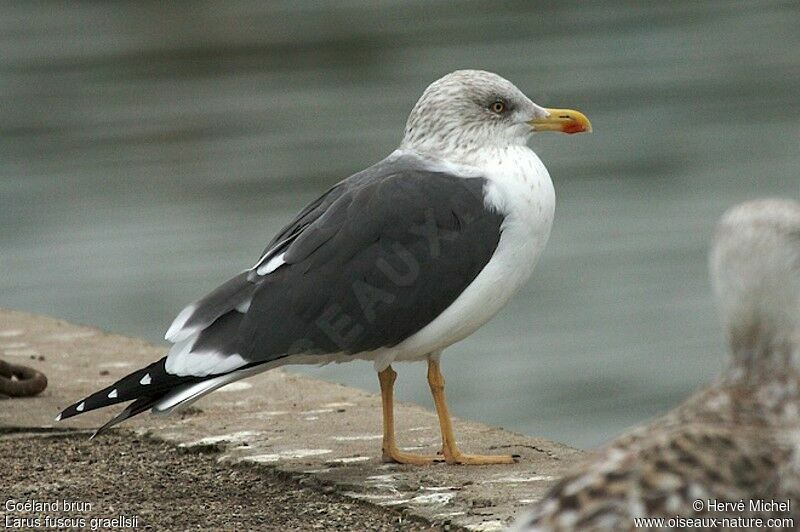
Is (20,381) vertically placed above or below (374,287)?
below

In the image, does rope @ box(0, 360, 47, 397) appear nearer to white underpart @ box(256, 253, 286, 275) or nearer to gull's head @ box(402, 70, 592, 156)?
white underpart @ box(256, 253, 286, 275)

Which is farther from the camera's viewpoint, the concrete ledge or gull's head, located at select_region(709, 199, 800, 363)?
the concrete ledge

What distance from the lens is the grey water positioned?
34.1 feet

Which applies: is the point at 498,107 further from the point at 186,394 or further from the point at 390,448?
the point at 186,394

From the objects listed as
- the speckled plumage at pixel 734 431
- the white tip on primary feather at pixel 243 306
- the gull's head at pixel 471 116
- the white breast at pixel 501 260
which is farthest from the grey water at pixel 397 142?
the speckled plumage at pixel 734 431

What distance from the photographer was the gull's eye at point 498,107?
592 cm

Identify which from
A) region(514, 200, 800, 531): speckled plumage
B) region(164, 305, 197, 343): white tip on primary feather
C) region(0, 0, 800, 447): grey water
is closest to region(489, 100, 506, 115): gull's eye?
region(0, 0, 800, 447): grey water

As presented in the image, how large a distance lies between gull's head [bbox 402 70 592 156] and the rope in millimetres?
1540

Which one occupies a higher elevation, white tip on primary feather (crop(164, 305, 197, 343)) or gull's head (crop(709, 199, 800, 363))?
gull's head (crop(709, 199, 800, 363))

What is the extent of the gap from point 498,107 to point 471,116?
142 mm

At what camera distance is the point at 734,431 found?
3168mm

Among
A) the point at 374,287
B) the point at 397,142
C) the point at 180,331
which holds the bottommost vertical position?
the point at 180,331

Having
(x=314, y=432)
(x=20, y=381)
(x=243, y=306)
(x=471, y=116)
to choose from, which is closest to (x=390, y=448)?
(x=314, y=432)

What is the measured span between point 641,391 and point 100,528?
5.60 meters
